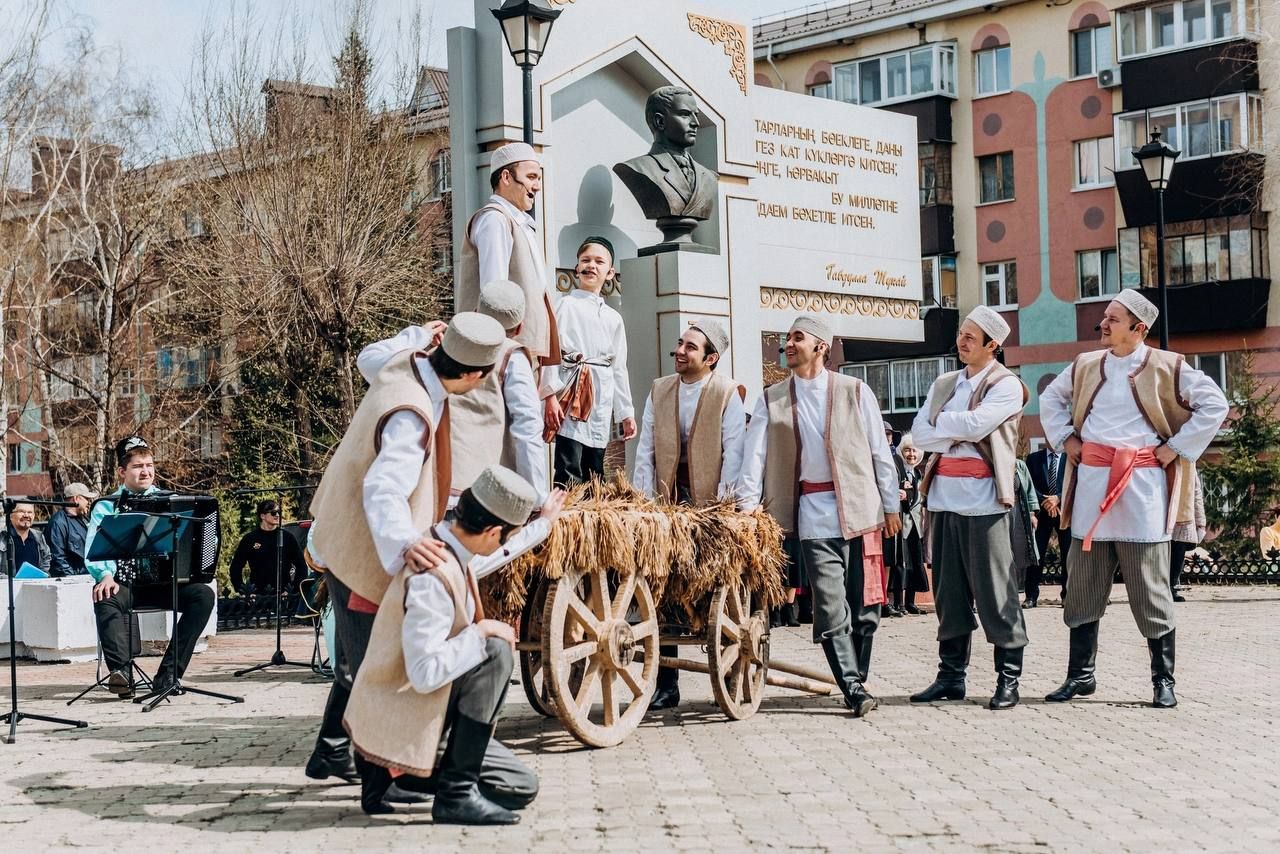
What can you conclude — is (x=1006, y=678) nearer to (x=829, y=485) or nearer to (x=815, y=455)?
(x=829, y=485)

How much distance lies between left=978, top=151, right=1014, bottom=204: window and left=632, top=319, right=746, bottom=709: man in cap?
3857cm

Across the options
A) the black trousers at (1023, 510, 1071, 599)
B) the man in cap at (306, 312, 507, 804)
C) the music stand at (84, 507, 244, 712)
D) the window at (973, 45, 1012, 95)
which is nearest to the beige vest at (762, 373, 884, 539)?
the man in cap at (306, 312, 507, 804)

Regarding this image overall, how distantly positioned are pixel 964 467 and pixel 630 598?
234cm

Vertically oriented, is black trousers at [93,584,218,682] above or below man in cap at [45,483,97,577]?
below

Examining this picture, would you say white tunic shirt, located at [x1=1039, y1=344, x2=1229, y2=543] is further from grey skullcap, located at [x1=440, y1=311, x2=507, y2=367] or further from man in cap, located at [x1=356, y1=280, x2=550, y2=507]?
grey skullcap, located at [x1=440, y1=311, x2=507, y2=367]

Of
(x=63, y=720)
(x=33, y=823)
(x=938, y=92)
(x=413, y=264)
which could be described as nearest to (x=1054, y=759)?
(x=33, y=823)

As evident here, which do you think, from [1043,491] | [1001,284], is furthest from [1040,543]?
[1001,284]

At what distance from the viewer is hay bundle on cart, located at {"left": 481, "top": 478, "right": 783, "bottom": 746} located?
7.75 meters

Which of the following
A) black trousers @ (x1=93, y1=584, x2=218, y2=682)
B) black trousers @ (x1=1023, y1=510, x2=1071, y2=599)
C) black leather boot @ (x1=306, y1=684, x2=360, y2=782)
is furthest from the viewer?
black trousers @ (x1=1023, y1=510, x2=1071, y2=599)

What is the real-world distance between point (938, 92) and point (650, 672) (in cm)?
4052

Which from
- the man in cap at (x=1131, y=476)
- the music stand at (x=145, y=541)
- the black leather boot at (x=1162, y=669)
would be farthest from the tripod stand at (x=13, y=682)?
the black leather boot at (x=1162, y=669)

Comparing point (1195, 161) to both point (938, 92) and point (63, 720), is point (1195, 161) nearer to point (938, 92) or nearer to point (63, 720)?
point (938, 92)

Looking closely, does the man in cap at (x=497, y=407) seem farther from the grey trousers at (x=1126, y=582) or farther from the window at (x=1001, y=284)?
the window at (x=1001, y=284)

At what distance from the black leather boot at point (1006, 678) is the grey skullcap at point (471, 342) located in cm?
416
